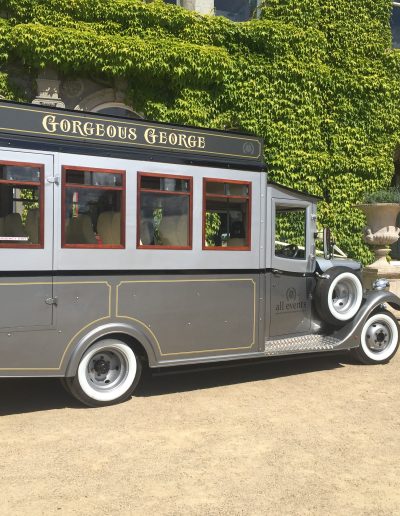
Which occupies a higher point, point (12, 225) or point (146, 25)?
point (146, 25)

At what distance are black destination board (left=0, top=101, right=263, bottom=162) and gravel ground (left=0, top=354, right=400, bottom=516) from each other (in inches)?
109

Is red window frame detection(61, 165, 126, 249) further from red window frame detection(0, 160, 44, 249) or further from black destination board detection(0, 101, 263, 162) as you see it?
black destination board detection(0, 101, 263, 162)

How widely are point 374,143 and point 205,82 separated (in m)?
5.20

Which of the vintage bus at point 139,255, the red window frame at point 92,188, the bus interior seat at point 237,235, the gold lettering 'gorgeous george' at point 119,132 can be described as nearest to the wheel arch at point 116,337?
the vintage bus at point 139,255

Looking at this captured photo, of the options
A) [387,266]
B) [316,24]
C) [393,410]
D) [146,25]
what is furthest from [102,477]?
[316,24]

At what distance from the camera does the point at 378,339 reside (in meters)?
7.76

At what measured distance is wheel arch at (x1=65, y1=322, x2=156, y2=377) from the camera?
5464mm

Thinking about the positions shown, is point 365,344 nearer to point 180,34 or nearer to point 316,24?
point 180,34

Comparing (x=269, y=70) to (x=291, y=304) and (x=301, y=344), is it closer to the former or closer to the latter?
(x=291, y=304)

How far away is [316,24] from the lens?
1473 centimetres

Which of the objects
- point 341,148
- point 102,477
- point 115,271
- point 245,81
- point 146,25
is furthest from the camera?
point 341,148

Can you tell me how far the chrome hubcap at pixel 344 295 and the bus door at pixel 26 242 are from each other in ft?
12.6

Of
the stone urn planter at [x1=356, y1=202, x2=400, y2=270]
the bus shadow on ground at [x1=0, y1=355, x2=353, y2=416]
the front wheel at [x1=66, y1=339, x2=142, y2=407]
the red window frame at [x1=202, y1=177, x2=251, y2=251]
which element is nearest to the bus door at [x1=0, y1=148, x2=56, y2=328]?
the front wheel at [x1=66, y1=339, x2=142, y2=407]

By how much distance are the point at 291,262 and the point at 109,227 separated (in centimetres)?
254
